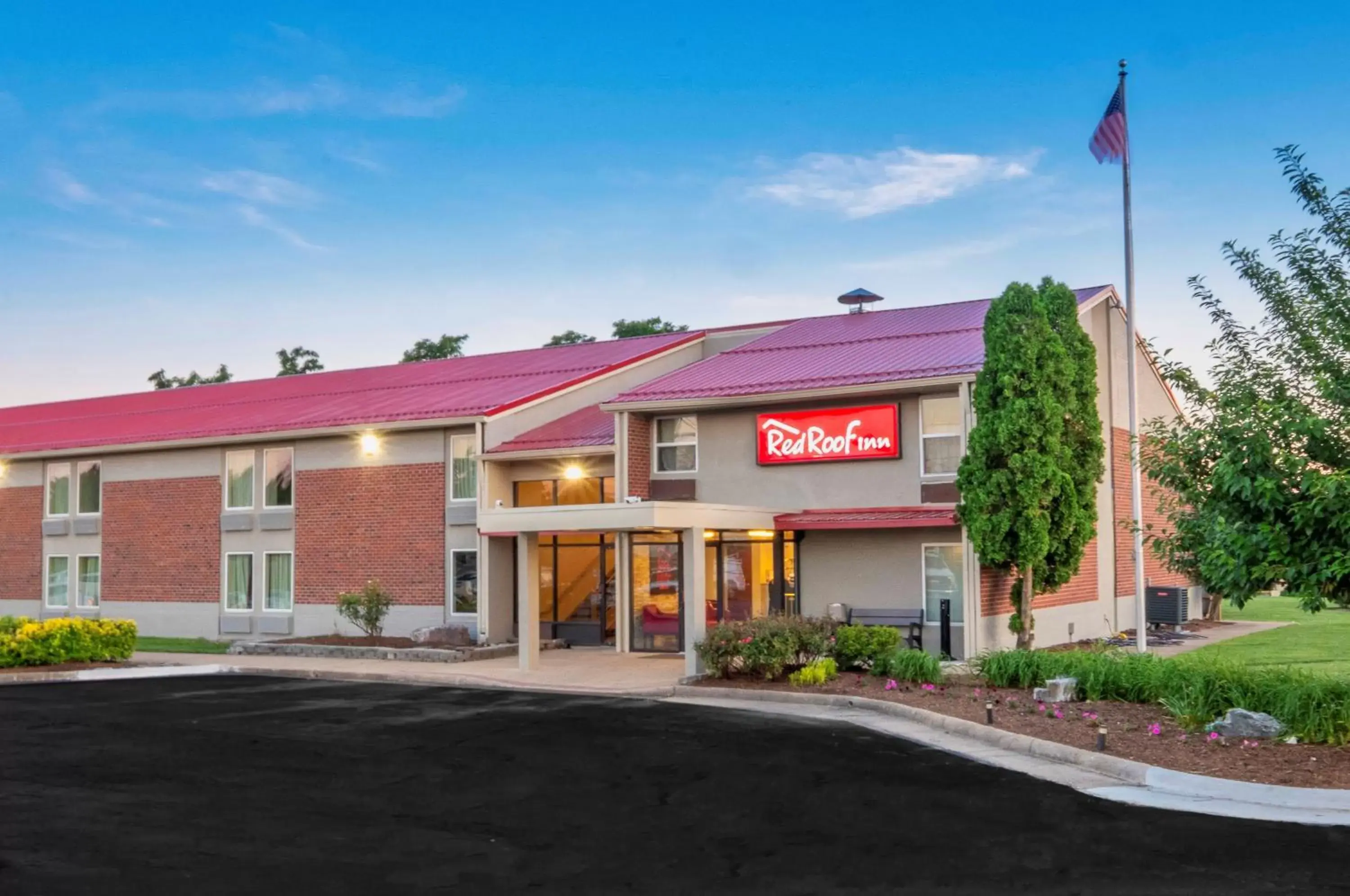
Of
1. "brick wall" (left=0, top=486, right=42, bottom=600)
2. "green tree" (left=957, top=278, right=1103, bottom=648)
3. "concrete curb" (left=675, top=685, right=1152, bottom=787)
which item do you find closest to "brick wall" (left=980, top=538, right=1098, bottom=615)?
"green tree" (left=957, top=278, right=1103, bottom=648)

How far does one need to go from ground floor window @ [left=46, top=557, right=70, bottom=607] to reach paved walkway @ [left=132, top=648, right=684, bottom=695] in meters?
8.55

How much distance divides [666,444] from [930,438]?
5745mm

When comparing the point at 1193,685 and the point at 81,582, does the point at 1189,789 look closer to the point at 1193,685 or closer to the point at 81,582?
the point at 1193,685

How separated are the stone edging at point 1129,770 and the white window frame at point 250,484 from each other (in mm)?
17906

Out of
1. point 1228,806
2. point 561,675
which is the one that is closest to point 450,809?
point 1228,806

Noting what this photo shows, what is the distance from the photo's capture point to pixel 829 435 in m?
24.4

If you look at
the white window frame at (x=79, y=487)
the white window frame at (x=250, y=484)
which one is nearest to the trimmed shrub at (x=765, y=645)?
the white window frame at (x=250, y=484)

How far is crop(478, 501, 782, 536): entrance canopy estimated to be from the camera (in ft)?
69.3

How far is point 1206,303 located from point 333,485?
20.5 metres

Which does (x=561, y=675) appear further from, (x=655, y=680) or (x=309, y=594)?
(x=309, y=594)

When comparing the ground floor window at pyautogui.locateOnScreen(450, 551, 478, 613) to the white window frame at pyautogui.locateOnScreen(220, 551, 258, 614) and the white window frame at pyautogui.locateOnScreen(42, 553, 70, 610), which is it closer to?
the white window frame at pyautogui.locateOnScreen(220, 551, 258, 614)

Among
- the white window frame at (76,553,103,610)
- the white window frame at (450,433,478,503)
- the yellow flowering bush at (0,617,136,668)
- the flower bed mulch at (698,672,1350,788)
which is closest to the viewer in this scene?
the flower bed mulch at (698,672,1350,788)

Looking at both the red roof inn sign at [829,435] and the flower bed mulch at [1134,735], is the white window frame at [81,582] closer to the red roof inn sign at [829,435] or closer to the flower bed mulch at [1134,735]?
the red roof inn sign at [829,435]

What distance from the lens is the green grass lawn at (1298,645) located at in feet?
71.3
